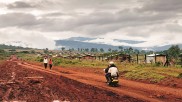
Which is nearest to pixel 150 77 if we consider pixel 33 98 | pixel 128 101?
pixel 128 101

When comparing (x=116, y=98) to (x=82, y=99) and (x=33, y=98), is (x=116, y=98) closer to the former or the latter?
(x=82, y=99)

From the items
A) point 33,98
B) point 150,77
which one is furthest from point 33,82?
point 150,77

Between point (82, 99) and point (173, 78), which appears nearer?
point (82, 99)

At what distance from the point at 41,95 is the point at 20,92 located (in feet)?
5.23

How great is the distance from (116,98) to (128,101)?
1080mm

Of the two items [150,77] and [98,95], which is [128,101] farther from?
[150,77]

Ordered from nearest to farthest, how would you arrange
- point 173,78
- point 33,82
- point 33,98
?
1. point 33,98
2. point 33,82
3. point 173,78

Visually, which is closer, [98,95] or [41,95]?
[41,95]

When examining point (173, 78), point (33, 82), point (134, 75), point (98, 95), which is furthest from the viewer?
point (134, 75)

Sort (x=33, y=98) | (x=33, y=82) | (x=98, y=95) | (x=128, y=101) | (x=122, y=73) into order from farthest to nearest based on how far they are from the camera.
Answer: (x=122, y=73) → (x=33, y=82) → (x=98, y=95) → (x=128, y=101) → (x=33, y=98)

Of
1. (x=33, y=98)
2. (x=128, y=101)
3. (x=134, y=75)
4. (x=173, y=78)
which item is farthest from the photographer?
(x=134, y=75)

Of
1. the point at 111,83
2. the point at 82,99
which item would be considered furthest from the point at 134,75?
the point at 82,99

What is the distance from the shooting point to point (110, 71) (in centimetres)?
2561

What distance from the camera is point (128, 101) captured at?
58.4ft
